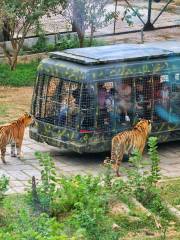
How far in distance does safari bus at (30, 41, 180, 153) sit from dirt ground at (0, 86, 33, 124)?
8.07ft

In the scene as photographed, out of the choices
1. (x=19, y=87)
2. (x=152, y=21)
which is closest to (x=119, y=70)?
(x=19, y=87)

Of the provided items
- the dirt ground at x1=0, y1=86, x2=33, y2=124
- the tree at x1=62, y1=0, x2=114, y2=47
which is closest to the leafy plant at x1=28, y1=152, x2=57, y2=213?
the dirt ground at x1=0, y1=86, x2=33, y2=124

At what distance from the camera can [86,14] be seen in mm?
21859

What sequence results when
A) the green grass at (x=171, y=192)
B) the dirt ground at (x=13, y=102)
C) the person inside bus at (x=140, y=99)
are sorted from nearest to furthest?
1. the green grass at (x=171, y=192)
2. the person inside bus at (x=140, y=99)
3. the dirt ground at (x=13, y=102)

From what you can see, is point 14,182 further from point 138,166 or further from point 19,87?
point 19,87

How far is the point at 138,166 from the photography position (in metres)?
11.8

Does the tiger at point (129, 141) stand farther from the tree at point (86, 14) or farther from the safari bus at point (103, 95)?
the tree at point (86, 14)

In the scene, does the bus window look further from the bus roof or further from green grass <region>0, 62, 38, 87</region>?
green grass <region>0, 62, 38, 87</region>

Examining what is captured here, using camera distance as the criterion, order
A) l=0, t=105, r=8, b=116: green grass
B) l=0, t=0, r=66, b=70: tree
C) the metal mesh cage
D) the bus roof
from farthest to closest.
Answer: l=0, t=0, r=66, b=70: tree < l=0, t=105, r=8, b=116: green grass < the bus roof < the metal mesh cage

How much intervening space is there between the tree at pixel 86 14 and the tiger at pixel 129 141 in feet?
25.9

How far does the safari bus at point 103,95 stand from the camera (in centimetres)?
1407

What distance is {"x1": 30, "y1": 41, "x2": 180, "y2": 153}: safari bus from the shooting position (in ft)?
46.2

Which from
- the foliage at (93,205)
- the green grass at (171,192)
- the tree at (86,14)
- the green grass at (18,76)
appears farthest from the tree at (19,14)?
the foliage at (93,205)

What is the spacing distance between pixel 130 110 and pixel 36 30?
877 cm
